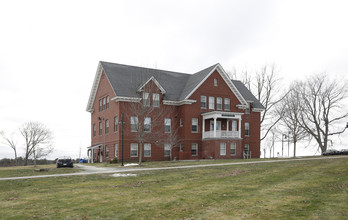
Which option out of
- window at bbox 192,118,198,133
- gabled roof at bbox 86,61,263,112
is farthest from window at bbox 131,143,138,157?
window at bbox 192,118,198,133

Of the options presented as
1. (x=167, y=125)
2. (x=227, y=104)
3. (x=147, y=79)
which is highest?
(x=147, y=79)

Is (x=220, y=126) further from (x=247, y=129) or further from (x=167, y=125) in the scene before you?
(x=167, y=125)

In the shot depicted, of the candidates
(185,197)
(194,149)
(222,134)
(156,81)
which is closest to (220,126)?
(222,134)

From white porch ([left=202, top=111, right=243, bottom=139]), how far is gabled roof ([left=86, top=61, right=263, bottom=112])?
3.57 m

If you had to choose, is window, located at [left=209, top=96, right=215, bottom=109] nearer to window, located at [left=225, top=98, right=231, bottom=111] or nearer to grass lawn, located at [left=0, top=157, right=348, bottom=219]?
window, located at [left=225, top=98, right=231, bottom=111]

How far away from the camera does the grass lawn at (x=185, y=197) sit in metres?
11.0

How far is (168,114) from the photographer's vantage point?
42.6 meters

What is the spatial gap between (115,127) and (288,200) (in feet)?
99.1

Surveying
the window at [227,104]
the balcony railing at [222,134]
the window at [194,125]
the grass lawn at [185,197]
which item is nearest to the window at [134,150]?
the window at [194,125]

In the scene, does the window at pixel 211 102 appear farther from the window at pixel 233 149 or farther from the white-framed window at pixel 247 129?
the white-framed window at pixel 247 129

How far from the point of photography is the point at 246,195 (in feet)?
44.6

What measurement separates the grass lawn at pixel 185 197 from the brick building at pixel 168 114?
19.8 m

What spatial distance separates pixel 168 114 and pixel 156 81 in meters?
5.24

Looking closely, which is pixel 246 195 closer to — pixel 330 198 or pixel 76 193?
pixel 330 198
